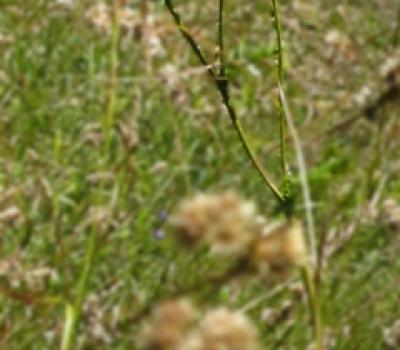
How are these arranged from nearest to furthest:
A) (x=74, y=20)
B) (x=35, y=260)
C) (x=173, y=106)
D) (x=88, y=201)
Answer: (x=35, y=260)
(x=88, y=201)
(x=173, y=106)
(x=74, y=20)

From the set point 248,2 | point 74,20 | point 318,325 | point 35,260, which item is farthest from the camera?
point 248,2

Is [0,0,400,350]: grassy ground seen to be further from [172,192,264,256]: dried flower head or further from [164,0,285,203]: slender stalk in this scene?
[172,192,264,256]: dried flower head

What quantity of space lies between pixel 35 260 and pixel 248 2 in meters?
2.54

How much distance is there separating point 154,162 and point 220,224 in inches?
99.8

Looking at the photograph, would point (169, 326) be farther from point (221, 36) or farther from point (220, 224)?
point (221, 36)

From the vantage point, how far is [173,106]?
3.02 m

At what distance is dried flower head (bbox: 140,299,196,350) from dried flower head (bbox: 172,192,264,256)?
0.04 metres

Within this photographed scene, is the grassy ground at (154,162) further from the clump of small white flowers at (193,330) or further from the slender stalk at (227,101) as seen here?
the clump of small white flowers at (193,330)

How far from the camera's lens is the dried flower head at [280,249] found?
58cm

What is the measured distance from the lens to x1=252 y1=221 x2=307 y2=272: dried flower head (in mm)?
582

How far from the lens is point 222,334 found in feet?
1.92

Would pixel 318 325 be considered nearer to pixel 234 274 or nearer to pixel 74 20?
pixel 234 274

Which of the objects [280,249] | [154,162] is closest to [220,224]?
[280,249]

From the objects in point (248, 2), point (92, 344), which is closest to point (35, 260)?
point (92, 344)
